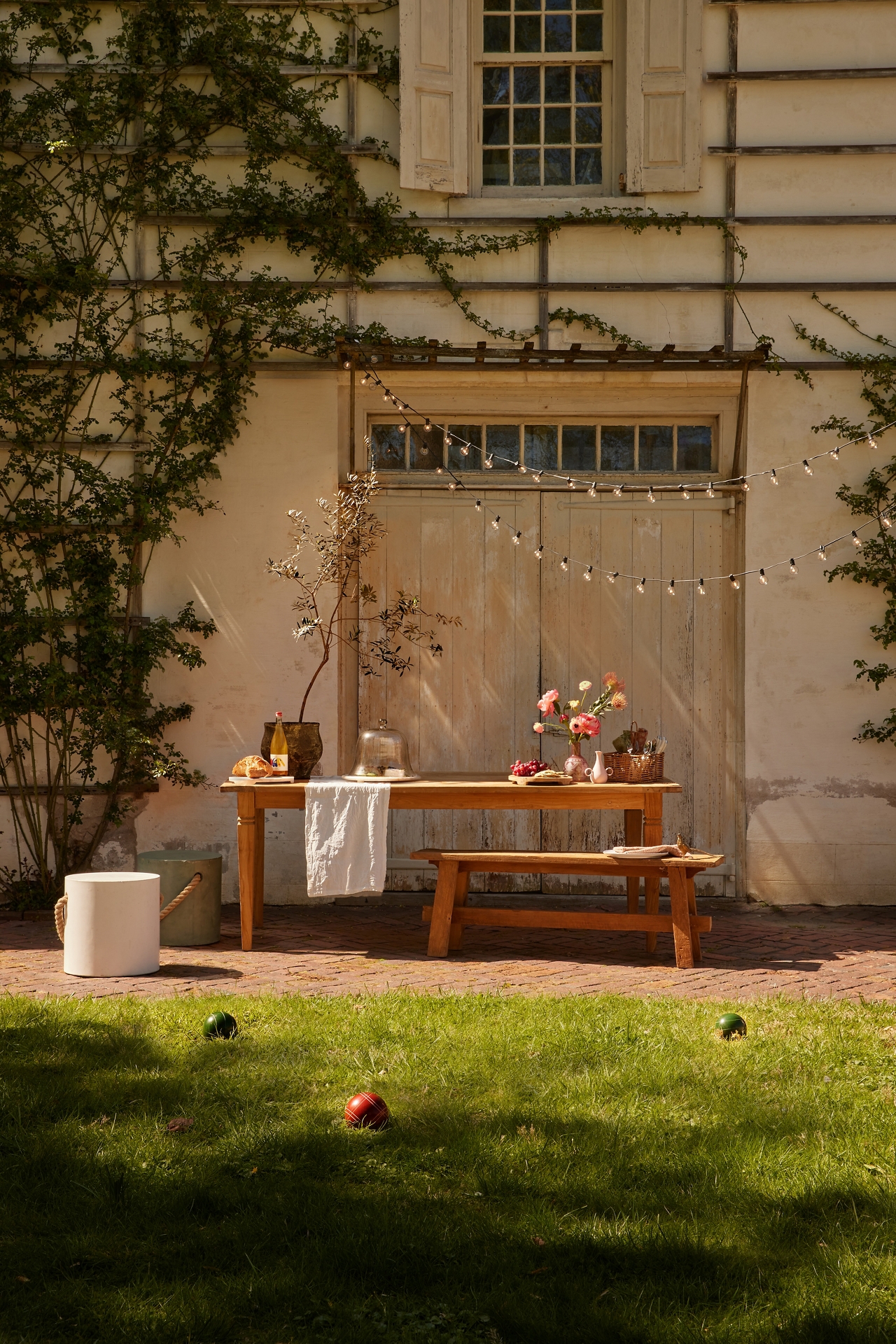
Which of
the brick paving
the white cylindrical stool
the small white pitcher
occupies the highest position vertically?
the small white pitcher

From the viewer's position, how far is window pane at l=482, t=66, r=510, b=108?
26.6ft

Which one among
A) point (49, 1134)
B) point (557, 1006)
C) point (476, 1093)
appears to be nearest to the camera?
point (49, 1134)

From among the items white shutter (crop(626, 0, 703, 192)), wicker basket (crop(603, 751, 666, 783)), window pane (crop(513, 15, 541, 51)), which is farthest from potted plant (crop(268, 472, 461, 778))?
window pane (crop(513, 15, 541, 51))

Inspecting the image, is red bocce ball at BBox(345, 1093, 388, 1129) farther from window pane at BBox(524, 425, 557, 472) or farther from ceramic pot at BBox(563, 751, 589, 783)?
window pane at BBox(524, 425, 557, 472)

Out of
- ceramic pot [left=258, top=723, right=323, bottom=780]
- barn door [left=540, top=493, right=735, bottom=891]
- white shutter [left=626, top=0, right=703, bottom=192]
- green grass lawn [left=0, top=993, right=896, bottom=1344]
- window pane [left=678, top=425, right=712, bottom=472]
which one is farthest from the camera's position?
window pane [left=678, top=425, right=712, bottom=472]

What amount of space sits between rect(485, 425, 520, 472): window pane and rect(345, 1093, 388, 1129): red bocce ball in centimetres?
525

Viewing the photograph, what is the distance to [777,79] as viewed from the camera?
779 cm

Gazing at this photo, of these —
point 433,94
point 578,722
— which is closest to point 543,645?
point 578,722

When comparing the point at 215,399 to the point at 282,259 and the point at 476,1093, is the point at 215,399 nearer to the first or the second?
the point at 282,259

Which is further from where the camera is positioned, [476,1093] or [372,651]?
[372,651]

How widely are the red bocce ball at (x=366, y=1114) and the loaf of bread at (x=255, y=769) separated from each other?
120 inches

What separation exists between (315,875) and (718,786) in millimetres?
2938

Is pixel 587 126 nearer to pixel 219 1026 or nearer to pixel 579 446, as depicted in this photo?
pixel 579 446

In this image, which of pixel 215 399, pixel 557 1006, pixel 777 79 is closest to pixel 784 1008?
pixel 557 1006
